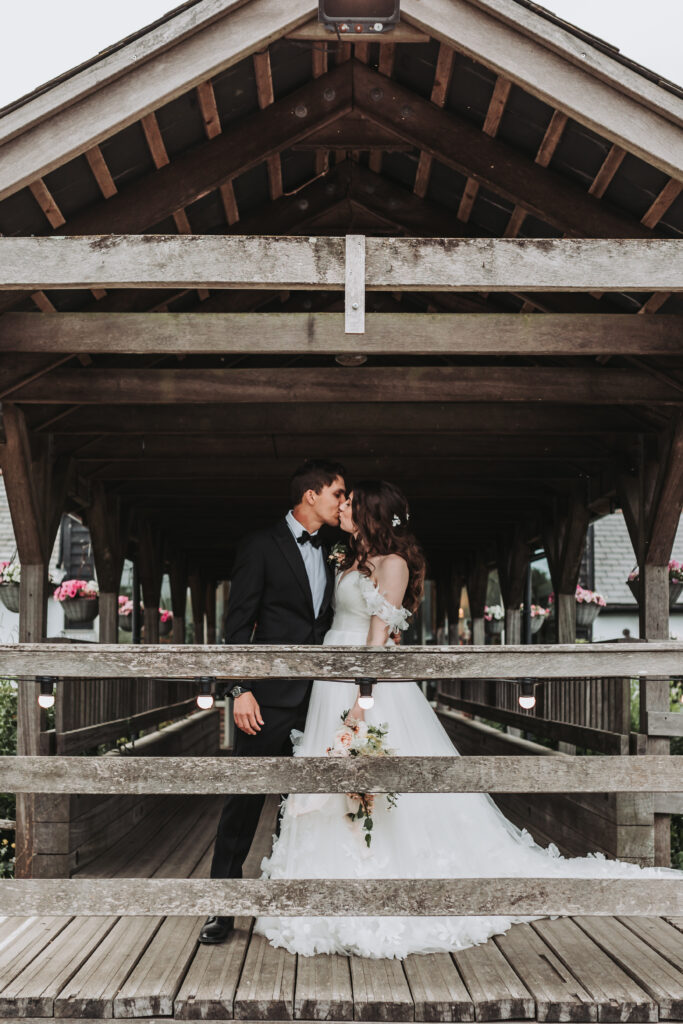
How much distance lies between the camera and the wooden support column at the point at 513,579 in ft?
39.0

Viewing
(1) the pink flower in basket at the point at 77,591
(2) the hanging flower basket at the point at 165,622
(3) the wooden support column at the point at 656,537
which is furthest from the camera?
(2) the hanging flower basket at the point at 165,622

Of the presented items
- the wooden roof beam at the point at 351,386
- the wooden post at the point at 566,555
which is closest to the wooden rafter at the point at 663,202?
the wooden roof beam at the point at 351,386

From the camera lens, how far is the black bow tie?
459 cm

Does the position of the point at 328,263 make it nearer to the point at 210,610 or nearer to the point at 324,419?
the point at 324,419

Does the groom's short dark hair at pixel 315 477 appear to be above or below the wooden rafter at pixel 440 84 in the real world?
below

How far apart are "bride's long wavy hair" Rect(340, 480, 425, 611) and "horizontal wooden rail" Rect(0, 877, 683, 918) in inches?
55.3

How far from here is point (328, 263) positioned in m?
3.93

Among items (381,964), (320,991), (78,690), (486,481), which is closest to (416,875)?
(381,964)

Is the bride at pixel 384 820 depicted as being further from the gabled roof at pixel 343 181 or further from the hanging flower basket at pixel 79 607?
the hanging flower basket at pixel 79 607

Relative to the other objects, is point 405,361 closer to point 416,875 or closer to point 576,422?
point 576,422

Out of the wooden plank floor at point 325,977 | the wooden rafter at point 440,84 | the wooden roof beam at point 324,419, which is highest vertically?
the wooden rafter at point 440,84

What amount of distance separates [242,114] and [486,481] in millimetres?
5065

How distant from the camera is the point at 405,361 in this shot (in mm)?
7352

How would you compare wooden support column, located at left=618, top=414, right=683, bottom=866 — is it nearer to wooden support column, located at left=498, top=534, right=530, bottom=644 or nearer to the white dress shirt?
the white dress shirt
